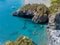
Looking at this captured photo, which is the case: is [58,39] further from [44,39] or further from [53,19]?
[53,19]

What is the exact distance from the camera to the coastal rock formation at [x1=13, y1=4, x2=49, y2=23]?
44438mm

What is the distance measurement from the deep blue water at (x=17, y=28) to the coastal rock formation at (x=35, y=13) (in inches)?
47.2

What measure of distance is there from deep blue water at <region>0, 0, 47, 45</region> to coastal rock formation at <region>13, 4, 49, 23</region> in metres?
1.20

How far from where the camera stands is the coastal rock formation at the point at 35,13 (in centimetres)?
4444

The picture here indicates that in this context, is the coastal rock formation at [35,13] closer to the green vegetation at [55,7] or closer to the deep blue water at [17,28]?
the green vegetation at [55,7]

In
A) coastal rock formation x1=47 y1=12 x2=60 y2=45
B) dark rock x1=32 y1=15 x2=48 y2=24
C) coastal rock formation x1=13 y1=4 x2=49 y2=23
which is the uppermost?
coastal rock formation x1=13 y1=4 x2=49 y2=23

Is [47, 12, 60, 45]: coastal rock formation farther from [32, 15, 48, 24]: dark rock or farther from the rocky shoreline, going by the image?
[32, 15, 48, 24]: dark rock

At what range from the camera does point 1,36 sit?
1522 inches

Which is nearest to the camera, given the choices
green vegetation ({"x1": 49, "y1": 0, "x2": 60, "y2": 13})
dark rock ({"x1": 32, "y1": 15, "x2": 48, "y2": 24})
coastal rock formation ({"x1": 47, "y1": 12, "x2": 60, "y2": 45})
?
coastal rock formation ({"x1": 47, "y1": 12, "x2": 60, "y2": 45})

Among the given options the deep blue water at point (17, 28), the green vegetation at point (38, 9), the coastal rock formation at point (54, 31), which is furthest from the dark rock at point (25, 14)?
the coastal rock formation at point (54, 31)

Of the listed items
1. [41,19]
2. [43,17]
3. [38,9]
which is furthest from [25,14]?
[43,17]

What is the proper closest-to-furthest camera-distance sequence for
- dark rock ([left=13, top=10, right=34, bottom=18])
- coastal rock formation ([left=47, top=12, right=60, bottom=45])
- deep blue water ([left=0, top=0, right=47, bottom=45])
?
1. coastal rock formation ([left=47, top=12, right=60, bottom=45])
2. deep blue water ([left=0, top=0, right=47, bottom=45])
3. dark rock ([left=13, top=10, right=34, bottom=18])

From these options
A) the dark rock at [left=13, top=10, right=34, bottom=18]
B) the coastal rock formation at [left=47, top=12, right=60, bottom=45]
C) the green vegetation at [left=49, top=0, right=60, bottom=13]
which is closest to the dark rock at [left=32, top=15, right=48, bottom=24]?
the green vegetation at [left=49, top=0, right=60, bottom=13]

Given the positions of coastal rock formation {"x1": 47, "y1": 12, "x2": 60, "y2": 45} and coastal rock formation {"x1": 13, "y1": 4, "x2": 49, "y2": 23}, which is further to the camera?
coastal rock formation {"x1": 13, "y1": 4, "x2": 49, "y2": 23}
